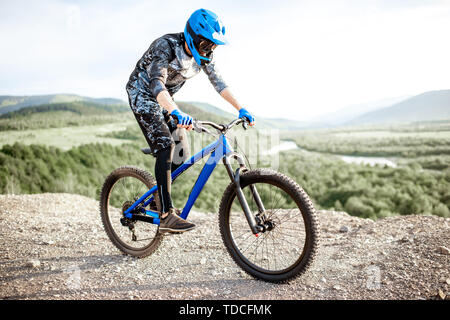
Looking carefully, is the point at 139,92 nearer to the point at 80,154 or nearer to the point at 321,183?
the point at 80,154

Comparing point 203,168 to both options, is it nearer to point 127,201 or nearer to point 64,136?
point 127,201

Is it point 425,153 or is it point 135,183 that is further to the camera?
point 425,153

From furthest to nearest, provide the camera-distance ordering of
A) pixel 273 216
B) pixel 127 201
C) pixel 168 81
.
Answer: pixel 127 201 → pixel 168 81 → pixel 273 216

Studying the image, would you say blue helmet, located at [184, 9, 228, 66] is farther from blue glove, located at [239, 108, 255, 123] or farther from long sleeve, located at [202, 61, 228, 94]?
blue glove, located at [239, 108, 255, 123]

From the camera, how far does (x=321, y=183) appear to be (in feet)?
126

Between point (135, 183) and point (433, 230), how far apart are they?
14.8 feet

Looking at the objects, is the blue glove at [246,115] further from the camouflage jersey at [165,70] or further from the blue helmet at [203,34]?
the blue helmet at [203,34]

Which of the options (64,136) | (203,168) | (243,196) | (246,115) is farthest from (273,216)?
(64,136)

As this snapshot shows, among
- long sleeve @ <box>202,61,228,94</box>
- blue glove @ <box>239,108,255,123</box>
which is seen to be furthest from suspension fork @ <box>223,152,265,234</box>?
long sleeve @ <box>202,61,228,94</box>

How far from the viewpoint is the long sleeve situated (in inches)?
147

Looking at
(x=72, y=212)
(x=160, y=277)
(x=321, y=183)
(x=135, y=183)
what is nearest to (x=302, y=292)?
(x=160, y=277)

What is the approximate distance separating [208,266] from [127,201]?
4.89 ft

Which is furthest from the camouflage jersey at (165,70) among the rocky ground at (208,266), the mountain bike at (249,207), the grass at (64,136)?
the grass at (64,136)

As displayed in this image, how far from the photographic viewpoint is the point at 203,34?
10.2 feet
